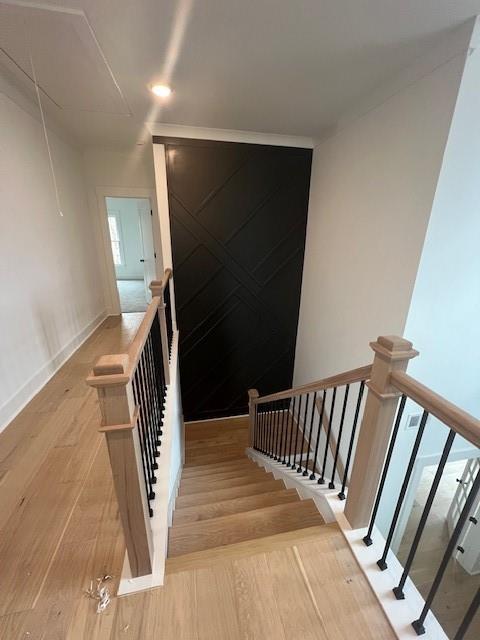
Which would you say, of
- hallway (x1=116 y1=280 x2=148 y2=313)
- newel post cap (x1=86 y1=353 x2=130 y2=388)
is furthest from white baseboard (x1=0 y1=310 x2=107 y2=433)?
hallway (x1=116 y1=280 x2=148 y2=313)

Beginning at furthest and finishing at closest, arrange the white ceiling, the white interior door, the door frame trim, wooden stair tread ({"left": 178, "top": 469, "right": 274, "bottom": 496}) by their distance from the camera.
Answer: the white interior door, the door frame trim, wooden stair tread ({"left": 178, "top": 469, "right": 274, "bottom": 496}), the white ceiling

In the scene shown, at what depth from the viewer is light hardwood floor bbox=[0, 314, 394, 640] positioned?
91 cm

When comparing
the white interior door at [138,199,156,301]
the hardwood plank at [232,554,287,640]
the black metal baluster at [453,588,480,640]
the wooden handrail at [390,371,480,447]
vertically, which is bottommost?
the hardwood plank at [232,554,287,640]

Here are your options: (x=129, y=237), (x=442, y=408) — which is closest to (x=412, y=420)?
(x=442, y=408)

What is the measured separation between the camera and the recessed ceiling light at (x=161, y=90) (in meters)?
1.95

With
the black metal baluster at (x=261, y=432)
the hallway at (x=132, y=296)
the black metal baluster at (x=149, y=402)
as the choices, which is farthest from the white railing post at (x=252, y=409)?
Result: the hallway at (x=132, y=296)

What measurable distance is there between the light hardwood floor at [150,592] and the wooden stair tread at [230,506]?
649 millimetres

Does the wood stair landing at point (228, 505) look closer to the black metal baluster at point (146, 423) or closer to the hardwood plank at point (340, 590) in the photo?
the hardwood plank at point (340, 590)

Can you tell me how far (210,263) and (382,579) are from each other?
294 cm

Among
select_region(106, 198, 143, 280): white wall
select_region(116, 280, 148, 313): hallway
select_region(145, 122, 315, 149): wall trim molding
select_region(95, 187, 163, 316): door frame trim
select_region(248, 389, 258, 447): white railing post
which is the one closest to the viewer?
select_region(145, 122, 315, 149): wall trim molding

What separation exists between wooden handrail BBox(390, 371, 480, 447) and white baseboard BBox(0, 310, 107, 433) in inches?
95.1

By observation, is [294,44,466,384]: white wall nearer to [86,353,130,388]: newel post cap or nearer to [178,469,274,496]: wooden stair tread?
[178,469,274,496]: wooden stair tread

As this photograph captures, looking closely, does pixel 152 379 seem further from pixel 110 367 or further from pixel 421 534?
pixel 421 534

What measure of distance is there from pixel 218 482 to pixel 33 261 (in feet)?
8.45
